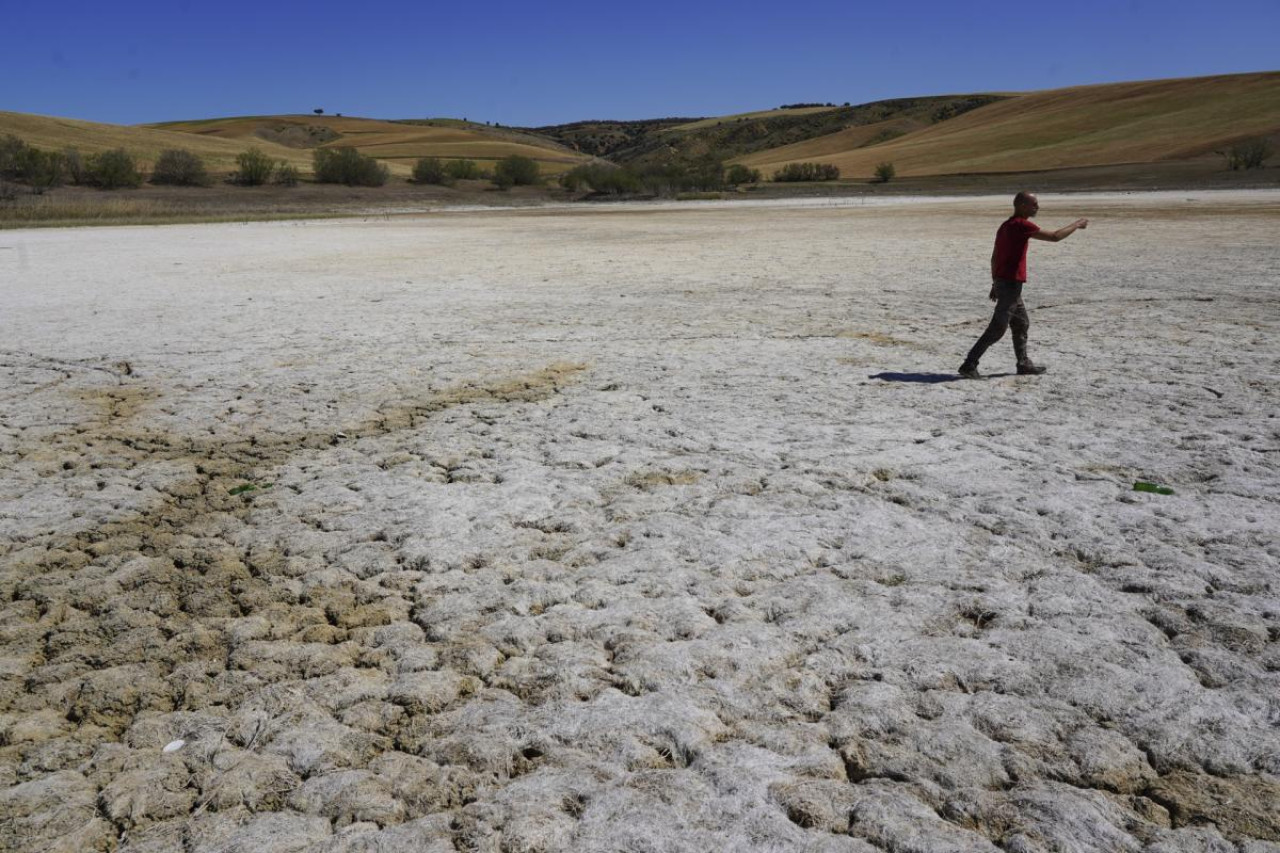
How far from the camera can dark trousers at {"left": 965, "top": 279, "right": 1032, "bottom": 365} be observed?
265 inches

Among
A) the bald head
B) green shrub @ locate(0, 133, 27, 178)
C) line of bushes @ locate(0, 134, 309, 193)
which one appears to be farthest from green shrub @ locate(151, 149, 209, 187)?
the bald head

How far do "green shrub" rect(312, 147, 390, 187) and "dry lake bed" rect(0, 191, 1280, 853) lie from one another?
57.0 meters

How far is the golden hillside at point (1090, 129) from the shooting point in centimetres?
7131

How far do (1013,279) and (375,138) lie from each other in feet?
406

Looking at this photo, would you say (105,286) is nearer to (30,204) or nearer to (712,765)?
(712,765)

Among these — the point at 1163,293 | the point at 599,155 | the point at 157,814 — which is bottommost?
the point at 157,814

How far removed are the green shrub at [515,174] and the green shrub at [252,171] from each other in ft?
51.1

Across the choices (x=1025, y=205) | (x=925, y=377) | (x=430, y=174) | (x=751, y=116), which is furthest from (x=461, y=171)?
(x=751, y=116)

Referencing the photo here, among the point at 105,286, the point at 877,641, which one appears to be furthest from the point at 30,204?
the point at 877,641

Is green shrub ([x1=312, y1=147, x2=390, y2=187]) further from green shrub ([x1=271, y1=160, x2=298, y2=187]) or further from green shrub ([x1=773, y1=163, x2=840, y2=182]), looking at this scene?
green shrub ([x1=773, y1=163, x2=840, y2=182])

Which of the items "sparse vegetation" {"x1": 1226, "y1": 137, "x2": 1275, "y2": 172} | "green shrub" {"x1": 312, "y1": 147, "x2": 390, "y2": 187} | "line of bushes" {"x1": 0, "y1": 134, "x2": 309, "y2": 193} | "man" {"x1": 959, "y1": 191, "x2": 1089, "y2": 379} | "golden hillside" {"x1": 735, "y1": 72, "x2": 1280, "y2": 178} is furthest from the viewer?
"golden hillside" {"x1": 735, "y1": 72, "x2": 1280, "y2": 178}

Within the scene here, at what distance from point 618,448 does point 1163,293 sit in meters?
8.74

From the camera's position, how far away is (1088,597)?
3.46 m

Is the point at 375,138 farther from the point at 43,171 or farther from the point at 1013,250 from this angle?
the point at 1013,250
